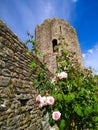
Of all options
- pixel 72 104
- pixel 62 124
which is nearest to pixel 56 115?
pixel 62 124

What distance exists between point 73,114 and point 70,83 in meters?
0.57

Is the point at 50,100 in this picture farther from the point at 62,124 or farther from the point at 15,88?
the point at 15,88

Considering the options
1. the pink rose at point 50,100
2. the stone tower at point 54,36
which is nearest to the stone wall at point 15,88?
the pink rose at point 50,100

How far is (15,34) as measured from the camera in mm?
4293

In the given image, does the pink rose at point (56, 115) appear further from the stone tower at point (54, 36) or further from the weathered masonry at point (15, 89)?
the stone tower at point (54, 36)

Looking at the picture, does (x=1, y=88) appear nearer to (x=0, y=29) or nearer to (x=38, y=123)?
(x=0, y=29)

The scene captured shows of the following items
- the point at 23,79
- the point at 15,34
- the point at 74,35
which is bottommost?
the point at 23,79

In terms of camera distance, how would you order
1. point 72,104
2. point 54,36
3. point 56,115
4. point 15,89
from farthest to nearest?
point 54,36
point 15,89
point 72,104
point 56,115

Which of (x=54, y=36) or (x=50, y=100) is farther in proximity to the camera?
(x=54, y=36)

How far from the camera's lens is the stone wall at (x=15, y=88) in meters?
3.40

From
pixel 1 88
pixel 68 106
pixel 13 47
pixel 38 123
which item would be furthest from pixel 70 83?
pixel 38 123

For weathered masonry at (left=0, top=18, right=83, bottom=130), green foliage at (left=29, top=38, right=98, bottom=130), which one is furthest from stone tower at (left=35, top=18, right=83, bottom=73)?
green foliage at (left=29, top=38, right=98, bottom=130)

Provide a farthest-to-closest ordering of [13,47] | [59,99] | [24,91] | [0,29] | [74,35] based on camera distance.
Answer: [74,35], [24,91], [13,47], [0,29], [59,99]

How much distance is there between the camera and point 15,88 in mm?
3852
